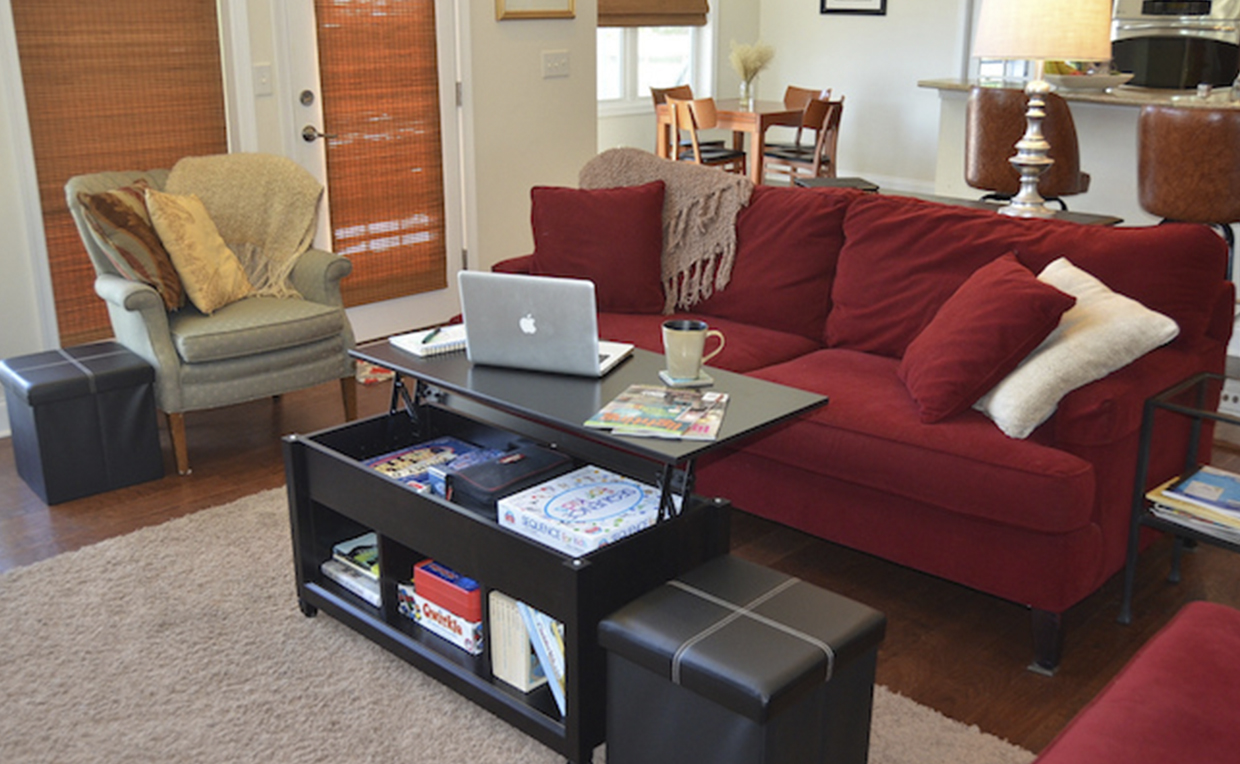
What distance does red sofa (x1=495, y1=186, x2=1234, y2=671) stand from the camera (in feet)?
8.22

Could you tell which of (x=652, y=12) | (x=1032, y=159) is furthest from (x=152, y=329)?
(x=652, y=12)

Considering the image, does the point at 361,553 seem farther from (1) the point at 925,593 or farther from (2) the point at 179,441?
(1) the point at 925,593

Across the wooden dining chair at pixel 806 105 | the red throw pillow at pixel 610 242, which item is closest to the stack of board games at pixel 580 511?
the red throw pillow at pixel 610 242

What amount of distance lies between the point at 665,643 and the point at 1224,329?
1957 mm

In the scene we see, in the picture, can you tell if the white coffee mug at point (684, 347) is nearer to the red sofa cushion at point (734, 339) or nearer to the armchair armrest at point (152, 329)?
the red sofa cushion at point (734, 339)

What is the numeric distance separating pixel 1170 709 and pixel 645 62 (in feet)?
22.9

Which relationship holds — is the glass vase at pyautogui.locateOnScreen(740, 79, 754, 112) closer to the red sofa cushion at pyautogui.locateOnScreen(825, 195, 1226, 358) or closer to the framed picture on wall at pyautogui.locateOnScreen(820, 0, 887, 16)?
the framed picture on wall at pyautogui.locateOnScreen(820, 0, 887, 16)

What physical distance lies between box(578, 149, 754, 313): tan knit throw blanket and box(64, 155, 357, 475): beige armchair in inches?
45.2

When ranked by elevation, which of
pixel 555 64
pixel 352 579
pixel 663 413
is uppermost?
pixel 555 64

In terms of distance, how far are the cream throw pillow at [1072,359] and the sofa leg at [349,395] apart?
2215 millimetres

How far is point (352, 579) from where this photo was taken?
2.65 metres

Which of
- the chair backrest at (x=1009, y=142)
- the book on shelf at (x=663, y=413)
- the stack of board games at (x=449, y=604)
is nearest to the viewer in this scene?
the book on shelf at (x=663, y=413)

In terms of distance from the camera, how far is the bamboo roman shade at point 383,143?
4.73 meters

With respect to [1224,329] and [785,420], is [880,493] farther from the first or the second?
[1224,329]
